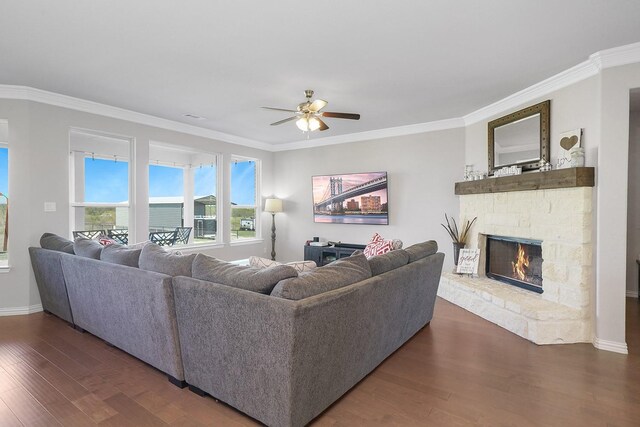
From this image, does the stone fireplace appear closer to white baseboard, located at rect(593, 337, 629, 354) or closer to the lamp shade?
white baseboard, located at rect(593, 337, 629, 354)

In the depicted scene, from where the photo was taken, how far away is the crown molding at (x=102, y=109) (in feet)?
12.6

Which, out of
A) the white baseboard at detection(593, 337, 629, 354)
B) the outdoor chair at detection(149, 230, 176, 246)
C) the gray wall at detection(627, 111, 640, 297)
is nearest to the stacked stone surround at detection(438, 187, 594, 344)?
the white baseboard at detection(593, 337, 629, 354)

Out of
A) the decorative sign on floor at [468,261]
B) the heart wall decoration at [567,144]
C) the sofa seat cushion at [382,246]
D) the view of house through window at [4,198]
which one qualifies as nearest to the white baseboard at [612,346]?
the decorative sign on floor at [468,261]

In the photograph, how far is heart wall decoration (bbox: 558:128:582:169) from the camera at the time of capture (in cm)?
327

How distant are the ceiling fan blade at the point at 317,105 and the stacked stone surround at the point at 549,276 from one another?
2.49 meters

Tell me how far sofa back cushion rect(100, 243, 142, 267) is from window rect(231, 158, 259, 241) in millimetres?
3495

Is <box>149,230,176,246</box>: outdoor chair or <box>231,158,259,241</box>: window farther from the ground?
<box>231,158,259,241</box>: window

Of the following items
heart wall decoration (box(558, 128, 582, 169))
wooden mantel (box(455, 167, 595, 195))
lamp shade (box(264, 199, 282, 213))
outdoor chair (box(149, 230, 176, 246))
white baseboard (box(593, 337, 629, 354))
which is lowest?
white baseboard (box(593, 337, 629, 354))

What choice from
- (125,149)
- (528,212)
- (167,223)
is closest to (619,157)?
(528,212)

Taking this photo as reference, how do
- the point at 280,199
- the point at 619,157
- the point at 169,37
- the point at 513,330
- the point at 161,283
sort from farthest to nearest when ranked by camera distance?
the point at 280,199, the point at 513,330, the point at 619,157, the point at 169,37, the point at 161,283

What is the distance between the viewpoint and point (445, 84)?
3.69 m

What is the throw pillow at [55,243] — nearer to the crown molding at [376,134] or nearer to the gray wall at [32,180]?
the gray wall at [32,180]

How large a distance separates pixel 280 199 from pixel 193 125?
7.46 ft

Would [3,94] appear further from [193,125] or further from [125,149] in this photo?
[193,125]
